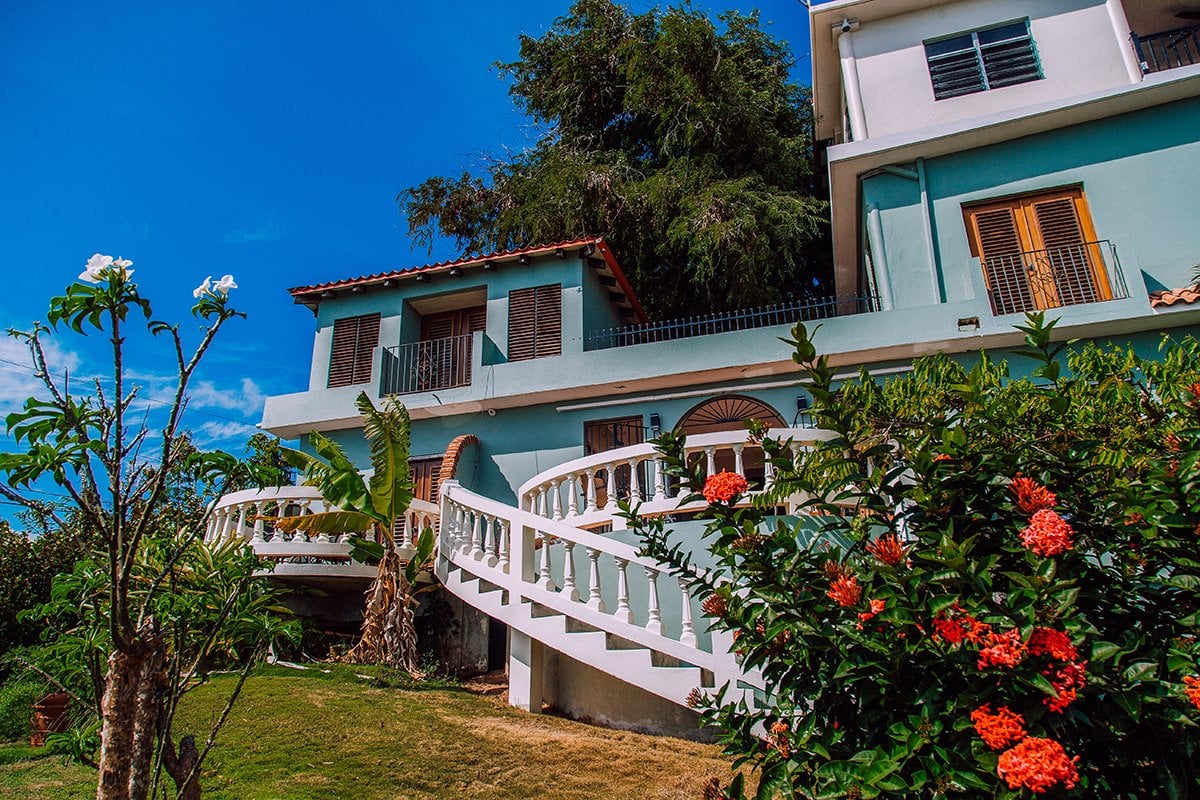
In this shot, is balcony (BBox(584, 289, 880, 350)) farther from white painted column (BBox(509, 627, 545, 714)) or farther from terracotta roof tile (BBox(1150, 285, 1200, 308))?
white painted column (BBox(509, 627, 545, 714))

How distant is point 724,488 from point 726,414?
10.6 metres

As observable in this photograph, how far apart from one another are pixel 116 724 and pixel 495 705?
6200 millimetres

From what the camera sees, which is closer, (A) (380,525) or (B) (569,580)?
(B) (569,580)

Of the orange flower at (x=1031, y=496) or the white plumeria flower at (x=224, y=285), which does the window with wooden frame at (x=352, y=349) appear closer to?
the white plumeria flower at (x=224, y=285)

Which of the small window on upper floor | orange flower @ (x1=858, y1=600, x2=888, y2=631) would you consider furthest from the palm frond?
the small window on upper floor

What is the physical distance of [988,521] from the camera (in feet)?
10.6

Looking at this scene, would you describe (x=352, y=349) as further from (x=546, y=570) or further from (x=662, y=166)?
(x=662, y=166)

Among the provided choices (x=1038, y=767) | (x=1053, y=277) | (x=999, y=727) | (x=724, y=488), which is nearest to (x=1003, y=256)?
(x=1053, y=277)

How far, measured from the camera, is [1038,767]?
2375 millimetres

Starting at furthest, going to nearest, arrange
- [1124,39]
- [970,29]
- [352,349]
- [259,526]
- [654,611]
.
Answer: [352,349] < [970,29] < [1124,39] < [259,526] < [654,611]

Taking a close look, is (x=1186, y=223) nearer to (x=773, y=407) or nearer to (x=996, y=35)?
(x=996, y=35)

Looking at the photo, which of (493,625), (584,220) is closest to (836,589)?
(493,625)

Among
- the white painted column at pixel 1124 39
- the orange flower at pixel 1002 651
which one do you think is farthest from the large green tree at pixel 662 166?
the orange flower at pixel 1002 651

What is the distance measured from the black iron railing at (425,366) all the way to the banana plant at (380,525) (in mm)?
3863
